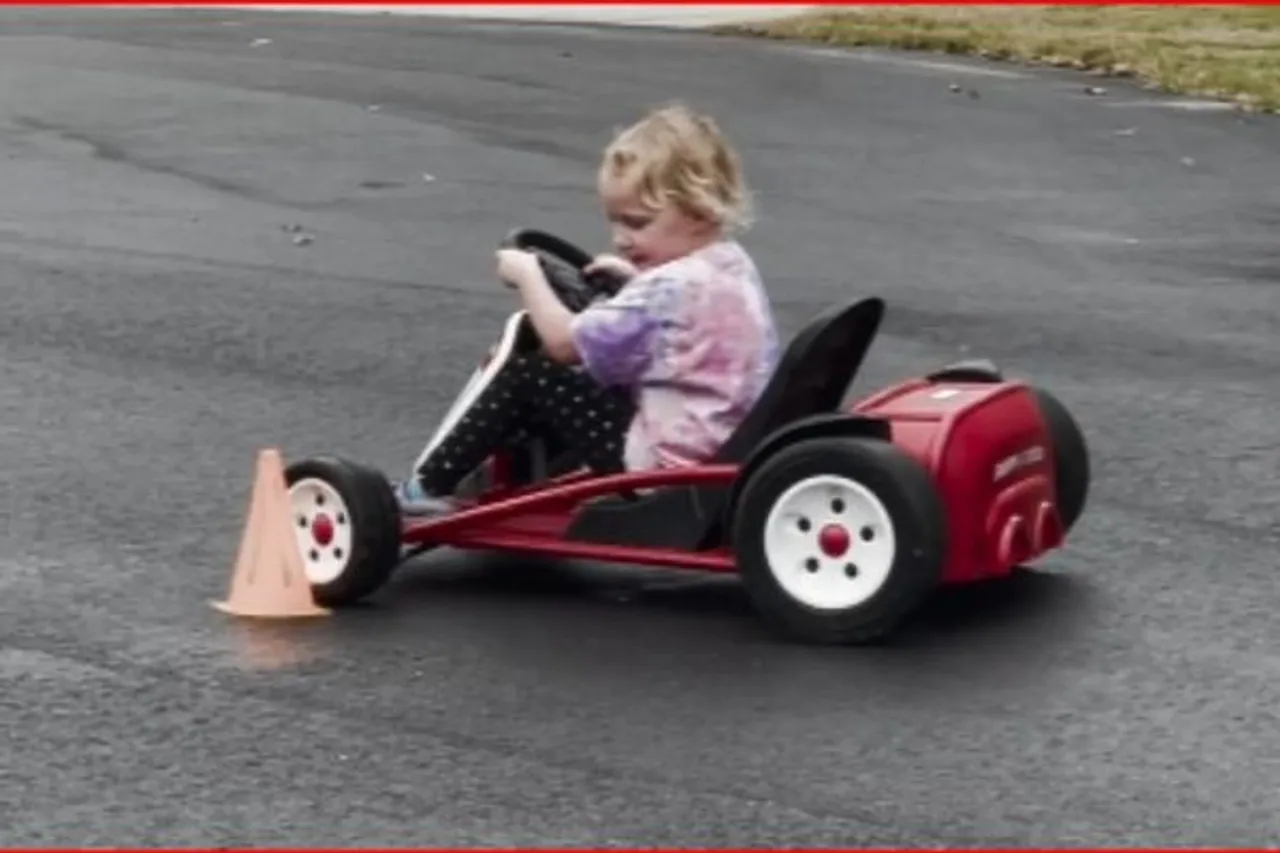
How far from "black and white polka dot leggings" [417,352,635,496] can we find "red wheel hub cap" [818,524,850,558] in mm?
633

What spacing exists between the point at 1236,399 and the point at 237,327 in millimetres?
3085

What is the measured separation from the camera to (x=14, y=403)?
348 inches

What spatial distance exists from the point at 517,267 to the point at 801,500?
91cm

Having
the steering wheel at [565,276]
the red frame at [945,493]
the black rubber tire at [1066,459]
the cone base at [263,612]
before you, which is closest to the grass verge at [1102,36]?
the black rubber tire at [1066,459]

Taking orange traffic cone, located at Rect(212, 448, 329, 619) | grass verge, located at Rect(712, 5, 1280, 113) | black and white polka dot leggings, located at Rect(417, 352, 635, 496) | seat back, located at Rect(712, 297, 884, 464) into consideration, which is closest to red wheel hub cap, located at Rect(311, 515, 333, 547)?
orange traffic cone, located at Rect(212, 448, 329, 619)

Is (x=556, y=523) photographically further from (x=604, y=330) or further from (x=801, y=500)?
(x=801, y=500)

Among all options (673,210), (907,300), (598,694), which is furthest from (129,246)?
(598,694)

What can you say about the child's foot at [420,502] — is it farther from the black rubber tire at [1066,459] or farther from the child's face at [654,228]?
the black rubber tire at [1066,459]

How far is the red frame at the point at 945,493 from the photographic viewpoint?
649 cm

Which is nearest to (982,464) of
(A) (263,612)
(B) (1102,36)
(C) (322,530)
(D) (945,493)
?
(D) (945,493)

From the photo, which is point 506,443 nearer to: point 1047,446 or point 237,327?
point 1047,446

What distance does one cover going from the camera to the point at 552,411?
684 centimetres

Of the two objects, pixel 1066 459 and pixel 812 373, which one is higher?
pixel 812 373

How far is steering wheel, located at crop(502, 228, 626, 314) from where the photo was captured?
23.0 ft
